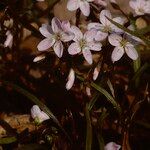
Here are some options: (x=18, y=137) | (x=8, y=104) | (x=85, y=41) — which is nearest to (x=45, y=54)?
(x=85, y=41)

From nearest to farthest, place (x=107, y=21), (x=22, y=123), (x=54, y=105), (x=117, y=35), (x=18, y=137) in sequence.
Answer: (x=117, y=35) < (x=107, y=21) < (x=18, y=137) < (x=22, y=123) < (x=54, y=105)

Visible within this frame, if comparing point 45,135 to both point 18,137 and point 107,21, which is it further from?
point 107,21

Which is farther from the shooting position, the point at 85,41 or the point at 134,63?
the point at 134,63

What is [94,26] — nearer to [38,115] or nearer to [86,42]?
[86,42]

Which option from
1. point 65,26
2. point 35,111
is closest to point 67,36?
point 65,26

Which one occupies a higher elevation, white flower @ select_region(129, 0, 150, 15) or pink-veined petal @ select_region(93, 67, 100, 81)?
white flower @ select_region(129, 0, 150, 15)

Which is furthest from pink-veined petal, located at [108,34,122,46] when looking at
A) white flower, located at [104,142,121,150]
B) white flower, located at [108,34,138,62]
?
white flower, located at [104,142,121,150]

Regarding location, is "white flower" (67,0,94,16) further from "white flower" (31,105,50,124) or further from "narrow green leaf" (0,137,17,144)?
"narrow green leaf" (0,137,17,144)

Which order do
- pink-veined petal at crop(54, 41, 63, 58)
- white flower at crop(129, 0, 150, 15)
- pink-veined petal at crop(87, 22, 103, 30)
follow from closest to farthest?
1. pink-veined petal at crop(54, 41, 63, 58)
2. pink-veined petal at crop(87, 22, 103, 30)
3. white flower at crop(129, 0, 150, 15)
